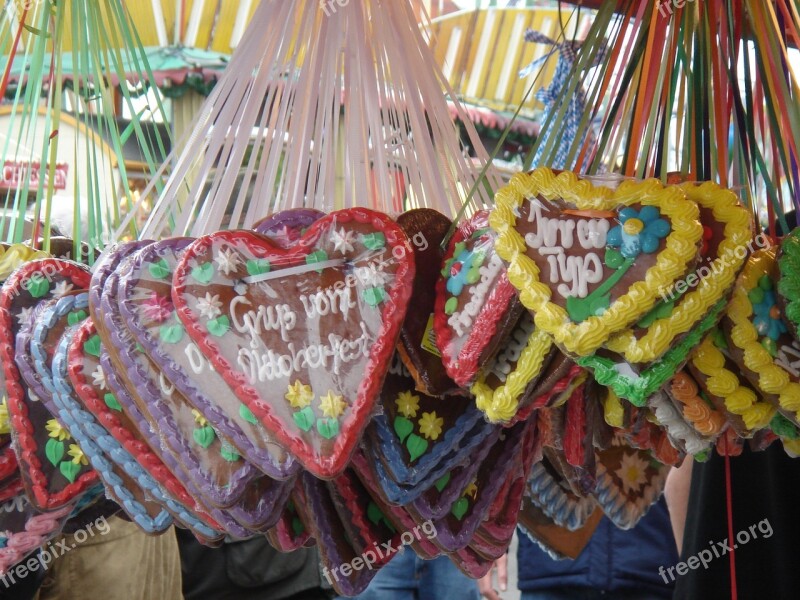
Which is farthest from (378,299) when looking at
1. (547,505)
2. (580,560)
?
(580,560)

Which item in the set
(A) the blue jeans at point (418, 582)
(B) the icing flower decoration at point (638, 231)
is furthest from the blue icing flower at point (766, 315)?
(A) the blue jeans at point (418, 582)

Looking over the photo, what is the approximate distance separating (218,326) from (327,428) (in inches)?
5.1

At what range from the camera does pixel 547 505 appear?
1275mm

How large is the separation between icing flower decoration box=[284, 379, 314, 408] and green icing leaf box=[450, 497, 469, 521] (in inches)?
9.4

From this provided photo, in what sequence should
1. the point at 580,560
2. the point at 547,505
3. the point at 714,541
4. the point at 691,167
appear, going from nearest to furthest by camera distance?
the point at 691,167
the point at 547,505
the point at 714,541
the point at 580,560

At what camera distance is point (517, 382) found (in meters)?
0.78

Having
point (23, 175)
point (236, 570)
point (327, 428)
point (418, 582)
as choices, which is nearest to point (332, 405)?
point (327, 428)

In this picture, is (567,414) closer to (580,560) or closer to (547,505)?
(547,505)

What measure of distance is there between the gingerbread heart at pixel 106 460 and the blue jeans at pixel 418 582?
156 centimetres

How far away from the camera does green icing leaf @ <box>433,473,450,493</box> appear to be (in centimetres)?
93

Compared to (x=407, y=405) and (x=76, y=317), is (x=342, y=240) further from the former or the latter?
(x=76, y=317)

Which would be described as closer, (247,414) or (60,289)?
(247,414)

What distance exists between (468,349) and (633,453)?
60cm

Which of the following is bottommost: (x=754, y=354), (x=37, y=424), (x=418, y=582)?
(x=418, y=582)
